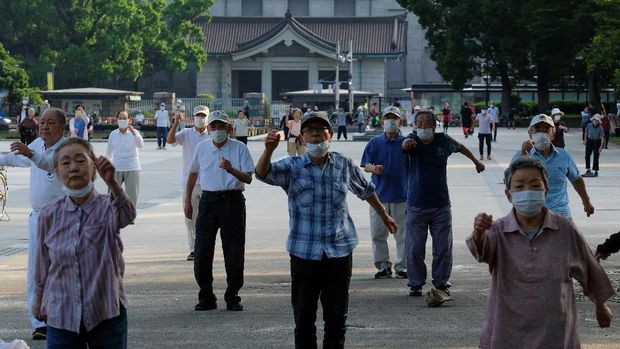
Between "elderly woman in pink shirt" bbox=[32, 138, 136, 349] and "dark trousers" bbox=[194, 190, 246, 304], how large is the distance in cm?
448

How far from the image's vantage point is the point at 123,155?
720 inches

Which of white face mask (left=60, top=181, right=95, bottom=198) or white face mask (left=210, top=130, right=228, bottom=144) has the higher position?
white face mask (left=210, top=130, right=228, bottom=144)

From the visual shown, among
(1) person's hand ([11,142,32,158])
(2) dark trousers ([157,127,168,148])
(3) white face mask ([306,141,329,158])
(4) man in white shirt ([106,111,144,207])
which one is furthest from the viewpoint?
(2) dark trousers ([157,127,168,148])

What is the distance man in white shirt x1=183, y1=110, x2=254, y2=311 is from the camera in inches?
438

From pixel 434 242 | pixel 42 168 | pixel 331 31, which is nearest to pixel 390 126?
pixel 434 242

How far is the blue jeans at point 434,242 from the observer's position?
1146cm

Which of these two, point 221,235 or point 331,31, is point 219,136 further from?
point 331,31

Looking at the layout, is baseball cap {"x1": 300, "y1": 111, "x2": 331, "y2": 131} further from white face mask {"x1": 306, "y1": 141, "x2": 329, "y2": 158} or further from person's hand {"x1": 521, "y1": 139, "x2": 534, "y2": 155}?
person's hand {"x1": 521, "y1": 139, "x2": 534, "y2": 155}

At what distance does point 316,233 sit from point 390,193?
491cm

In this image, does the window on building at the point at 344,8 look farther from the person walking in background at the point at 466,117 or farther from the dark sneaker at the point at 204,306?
the dark sneaker at the point at 204,306

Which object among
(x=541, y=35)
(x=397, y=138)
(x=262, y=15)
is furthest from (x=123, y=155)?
(x=262, y=15)

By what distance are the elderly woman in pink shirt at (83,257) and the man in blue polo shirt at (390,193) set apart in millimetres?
6665

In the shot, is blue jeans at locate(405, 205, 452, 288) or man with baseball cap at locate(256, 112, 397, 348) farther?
blue jeans at locate(405, 205, 452, 288)

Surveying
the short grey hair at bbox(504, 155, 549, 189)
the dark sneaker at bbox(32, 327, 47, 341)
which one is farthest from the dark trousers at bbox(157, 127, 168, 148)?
the short grey hair at bbox(504, 155, 549, 189)
